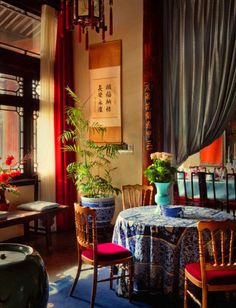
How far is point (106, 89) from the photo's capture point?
5.21m

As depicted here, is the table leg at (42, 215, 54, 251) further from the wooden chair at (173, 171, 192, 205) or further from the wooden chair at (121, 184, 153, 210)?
the wooden chair at (173, 171, 192, 205)

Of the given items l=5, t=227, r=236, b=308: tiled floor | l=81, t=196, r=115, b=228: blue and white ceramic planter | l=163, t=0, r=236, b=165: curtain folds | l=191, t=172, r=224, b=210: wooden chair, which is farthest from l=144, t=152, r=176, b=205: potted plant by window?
l=191, t=172, r=224, b=210: wooden chair

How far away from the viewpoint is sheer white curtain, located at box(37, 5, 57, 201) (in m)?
5.11

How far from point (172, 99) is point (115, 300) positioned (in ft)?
8.74

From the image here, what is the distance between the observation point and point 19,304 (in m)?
0.94

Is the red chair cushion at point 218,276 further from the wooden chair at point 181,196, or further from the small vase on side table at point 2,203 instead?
the wooden chair at point 181,196

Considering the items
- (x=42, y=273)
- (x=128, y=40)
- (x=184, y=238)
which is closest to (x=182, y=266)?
(x=184, y=238)

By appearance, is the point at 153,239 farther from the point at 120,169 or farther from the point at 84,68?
the point at 84,68

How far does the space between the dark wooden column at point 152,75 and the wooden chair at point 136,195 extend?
1.99 ft

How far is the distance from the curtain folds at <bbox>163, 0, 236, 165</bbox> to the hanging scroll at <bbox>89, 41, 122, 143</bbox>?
29.4 inches

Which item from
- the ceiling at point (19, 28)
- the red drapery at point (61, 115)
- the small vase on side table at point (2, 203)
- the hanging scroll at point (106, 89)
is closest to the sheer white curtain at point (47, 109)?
the red drapery at point (61, 115)

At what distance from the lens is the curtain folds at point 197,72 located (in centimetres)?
421

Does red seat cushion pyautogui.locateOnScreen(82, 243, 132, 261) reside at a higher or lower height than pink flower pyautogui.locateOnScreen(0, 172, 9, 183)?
lower

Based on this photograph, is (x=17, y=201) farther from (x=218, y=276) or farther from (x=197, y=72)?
(x=218, y=276)
